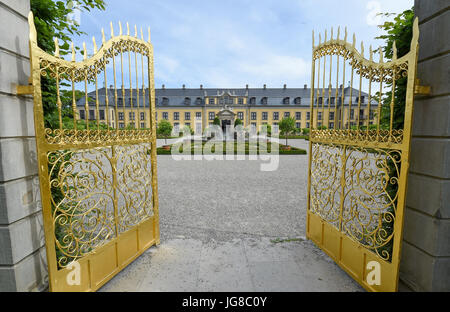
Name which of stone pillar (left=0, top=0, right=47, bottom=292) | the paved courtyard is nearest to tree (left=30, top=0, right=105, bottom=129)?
stone pillar (left=0, top=0, right=47, bottom=292)

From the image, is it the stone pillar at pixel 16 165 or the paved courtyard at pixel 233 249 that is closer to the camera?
the stone pillar at pixel 16 165

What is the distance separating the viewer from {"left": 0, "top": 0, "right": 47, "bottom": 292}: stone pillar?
2.05m

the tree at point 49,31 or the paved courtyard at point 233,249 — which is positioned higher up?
the tree at point 49,31

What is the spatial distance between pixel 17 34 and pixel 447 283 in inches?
190

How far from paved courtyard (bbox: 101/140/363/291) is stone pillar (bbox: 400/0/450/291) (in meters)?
0.82

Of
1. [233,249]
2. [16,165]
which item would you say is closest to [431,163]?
[233,249]

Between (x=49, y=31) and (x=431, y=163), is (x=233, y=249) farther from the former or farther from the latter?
(x=49, y=31)

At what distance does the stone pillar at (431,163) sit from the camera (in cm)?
212

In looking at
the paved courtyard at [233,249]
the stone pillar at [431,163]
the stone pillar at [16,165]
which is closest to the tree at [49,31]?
the stone pillar at [16,165]

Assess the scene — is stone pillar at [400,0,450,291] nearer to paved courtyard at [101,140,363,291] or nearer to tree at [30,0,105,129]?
paved courtyard at [101,140,363,291]

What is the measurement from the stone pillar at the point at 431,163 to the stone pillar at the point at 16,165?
13.1 feet

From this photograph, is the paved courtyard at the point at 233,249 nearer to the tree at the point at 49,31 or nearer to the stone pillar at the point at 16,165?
the stone pillar at the point at 16,165

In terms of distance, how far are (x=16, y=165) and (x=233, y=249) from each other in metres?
2.95

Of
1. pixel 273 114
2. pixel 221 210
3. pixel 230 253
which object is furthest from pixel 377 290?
pixel 273 114
